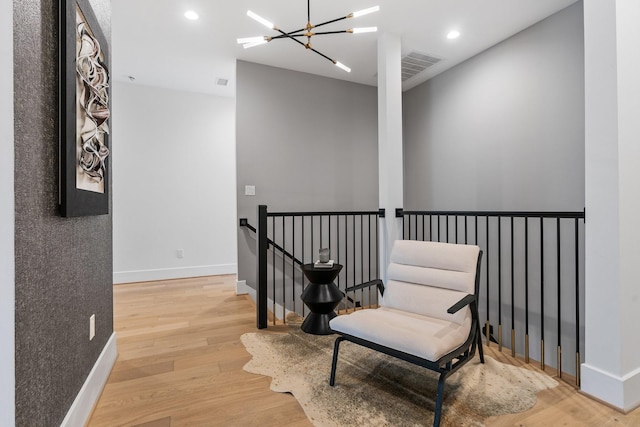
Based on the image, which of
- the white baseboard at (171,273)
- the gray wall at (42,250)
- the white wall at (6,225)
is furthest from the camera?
the white baseboard at (171,273)

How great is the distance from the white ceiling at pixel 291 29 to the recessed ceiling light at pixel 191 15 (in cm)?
5

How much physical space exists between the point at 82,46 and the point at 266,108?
263 cm

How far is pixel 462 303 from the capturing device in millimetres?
1718

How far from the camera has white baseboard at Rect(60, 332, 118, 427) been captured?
139cm

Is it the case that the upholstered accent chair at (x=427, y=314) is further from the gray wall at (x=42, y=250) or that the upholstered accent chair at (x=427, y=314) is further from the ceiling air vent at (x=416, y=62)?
the ceiling air vent at (x=416, y=62)

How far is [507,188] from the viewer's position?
11.0ft

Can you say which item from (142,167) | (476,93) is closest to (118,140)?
(142,167)

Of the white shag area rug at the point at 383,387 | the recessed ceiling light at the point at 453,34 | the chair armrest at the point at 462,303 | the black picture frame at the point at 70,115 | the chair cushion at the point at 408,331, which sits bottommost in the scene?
the white shag area rug at the point at 383,387

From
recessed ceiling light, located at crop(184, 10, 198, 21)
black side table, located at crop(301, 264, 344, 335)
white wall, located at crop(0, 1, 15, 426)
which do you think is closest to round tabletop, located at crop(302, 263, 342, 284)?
black side table, located at crop(301, 264, 344, 335)

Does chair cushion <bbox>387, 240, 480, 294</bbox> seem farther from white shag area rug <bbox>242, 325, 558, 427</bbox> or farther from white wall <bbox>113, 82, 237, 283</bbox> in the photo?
white wall <bbox>113, 82, 237, 283</bbox>

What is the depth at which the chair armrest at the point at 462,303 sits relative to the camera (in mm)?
1647

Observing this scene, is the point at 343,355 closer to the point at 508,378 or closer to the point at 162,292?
the point at 508,378

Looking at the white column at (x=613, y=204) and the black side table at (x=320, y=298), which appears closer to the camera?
the white column at (x=613, y=204)

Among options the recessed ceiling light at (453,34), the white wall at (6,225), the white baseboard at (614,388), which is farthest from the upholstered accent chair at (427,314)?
the recessed ceiling light at (453,34)
